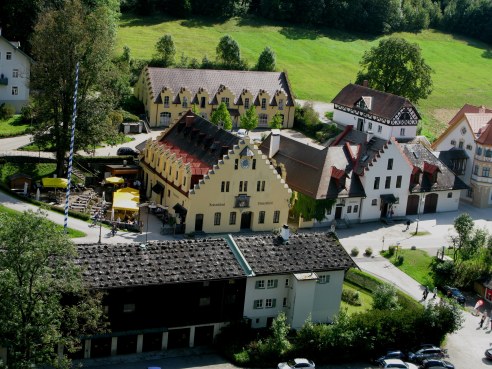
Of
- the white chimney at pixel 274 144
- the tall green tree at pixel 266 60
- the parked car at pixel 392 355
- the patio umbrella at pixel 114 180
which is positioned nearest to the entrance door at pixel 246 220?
the white chimney at pixel 274 144

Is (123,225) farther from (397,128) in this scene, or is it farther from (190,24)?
(190,24)

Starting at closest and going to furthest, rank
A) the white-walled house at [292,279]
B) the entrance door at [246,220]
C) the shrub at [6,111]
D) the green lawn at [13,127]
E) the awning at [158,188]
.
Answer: the white-walled house at [292,279]
the entrance door at [246,220]
the awning at [158,188]
the green lawn at [13,127]
the shrub at [6,111]

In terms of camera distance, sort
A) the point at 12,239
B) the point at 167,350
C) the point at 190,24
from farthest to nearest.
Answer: the point at 190,24 < the point at 167,350 < the point at 12,239

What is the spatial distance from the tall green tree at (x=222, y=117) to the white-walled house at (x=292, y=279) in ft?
153

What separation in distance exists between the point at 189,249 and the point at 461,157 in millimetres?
51670

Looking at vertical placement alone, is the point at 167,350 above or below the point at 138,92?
below

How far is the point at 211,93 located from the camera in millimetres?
127438

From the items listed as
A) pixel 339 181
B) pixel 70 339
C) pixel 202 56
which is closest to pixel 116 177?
pixel 339 181

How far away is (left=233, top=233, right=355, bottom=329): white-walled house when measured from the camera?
72.6 meters

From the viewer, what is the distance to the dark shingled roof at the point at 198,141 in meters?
91.5

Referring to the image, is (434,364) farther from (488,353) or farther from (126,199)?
(126,199)

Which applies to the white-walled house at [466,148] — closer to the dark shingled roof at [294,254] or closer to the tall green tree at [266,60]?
the tall green tree at [266,60]

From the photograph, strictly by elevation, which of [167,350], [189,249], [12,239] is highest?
[12,239]

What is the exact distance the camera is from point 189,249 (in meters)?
72.1
